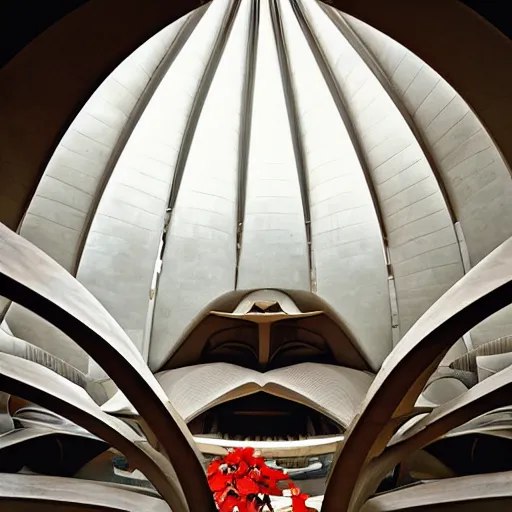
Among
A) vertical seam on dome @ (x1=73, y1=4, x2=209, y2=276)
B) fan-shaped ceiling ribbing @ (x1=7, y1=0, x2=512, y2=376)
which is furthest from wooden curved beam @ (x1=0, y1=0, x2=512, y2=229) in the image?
vertical seam on dome @ (x1=73, y1=4, x2=209, y2=276)

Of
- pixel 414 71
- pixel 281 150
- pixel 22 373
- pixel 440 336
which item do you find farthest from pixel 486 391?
pixel 281 150

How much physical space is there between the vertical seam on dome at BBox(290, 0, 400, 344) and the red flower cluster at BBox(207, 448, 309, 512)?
6695mm

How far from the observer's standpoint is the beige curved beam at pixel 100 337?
148 inches

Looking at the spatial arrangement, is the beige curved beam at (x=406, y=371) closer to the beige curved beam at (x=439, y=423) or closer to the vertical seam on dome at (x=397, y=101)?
the beige curved beam at (x=439, y=423)

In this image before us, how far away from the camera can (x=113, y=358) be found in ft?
13.6

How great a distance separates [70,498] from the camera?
183 inches

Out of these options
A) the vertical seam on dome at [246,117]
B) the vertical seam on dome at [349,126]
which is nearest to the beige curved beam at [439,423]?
the vertical seam on dome at [349,126]

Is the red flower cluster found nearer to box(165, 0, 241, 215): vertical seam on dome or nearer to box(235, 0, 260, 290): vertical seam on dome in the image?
box(235, 0, 260, 290): vertical seam on dome

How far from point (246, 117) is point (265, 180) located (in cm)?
141

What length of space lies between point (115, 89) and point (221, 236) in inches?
139

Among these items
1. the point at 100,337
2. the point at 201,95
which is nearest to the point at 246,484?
the point at 100,337

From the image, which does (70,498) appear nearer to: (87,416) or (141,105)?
(87,416)

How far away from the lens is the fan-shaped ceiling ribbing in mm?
9172

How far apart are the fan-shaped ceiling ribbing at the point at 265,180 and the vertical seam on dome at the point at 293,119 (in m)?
0.03
